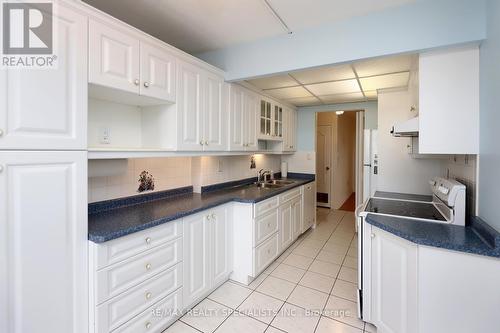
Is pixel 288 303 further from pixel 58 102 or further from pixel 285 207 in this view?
pixel 58 102

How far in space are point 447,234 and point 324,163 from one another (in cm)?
444

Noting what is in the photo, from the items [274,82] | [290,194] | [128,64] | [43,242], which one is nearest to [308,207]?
[290,194]

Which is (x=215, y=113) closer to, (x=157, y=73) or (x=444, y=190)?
(x=157, y=73)

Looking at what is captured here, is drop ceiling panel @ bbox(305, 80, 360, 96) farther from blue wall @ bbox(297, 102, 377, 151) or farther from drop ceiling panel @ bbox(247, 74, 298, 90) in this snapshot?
blue wall @ bbox(297, 102, 377, 151)

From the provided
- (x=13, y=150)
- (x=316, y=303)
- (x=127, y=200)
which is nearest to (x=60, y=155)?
(x=13, y=150)

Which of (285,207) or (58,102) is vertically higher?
(58,102)

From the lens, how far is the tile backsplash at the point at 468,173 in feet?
5.41

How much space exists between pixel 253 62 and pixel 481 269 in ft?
7.07

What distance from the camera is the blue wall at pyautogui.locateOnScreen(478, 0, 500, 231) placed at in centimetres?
129

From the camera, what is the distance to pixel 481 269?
1.24 meters

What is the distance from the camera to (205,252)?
2.07m

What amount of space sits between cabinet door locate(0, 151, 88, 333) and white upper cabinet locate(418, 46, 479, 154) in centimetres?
219

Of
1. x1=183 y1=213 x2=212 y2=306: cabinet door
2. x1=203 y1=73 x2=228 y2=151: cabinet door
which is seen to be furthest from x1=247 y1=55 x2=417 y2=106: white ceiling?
x1=183 y1=213 x2=212 y2=306: cabinet door

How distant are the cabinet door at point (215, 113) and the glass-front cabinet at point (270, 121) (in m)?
0.83
